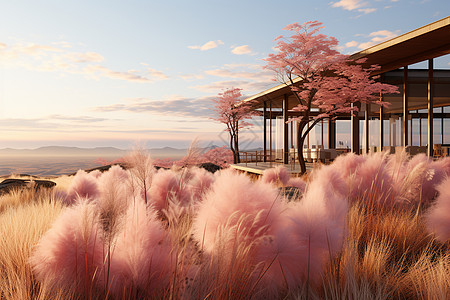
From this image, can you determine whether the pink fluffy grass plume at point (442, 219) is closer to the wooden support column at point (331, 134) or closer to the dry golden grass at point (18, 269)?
the dry golden grass at point (18, 269)

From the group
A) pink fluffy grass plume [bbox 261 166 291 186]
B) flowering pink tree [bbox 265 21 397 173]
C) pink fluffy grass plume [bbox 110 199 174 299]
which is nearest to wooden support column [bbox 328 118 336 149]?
flowering pink tree [bbox 265 21 397 173]

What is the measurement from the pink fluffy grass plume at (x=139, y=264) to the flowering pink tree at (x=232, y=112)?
16962 mm

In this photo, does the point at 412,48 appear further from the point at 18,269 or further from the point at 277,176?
the point at 18,269

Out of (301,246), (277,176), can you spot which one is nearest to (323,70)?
(277,176)

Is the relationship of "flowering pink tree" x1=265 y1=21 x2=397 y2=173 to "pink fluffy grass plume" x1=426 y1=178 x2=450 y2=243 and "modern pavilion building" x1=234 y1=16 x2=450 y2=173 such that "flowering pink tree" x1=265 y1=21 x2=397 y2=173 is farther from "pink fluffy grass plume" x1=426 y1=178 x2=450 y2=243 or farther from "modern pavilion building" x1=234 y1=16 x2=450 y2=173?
"pink fluffy grass plume" x1=426 y1=178 x2=450 y2=243

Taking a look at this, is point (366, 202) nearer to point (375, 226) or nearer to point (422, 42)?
point (375, 226)

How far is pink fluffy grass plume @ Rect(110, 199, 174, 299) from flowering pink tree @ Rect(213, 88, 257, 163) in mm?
16962

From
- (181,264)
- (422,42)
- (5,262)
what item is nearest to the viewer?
(181,264)

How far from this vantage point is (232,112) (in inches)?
719

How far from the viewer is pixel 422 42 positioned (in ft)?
25.2

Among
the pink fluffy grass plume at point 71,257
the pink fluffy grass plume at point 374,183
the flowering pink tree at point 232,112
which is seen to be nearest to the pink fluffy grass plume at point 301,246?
the pink fluffy grass plume at point 71,257

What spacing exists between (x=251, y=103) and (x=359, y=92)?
8.78 meters

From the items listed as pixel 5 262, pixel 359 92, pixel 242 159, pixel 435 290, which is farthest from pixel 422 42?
pixel 242 159

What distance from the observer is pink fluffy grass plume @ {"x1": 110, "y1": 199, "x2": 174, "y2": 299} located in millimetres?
924
